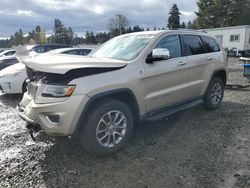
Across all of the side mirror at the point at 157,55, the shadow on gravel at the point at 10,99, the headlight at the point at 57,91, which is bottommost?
the shadow on gravel at the point at 10,99

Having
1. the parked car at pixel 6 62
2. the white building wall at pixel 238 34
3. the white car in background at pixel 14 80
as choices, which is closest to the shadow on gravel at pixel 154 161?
the white car in background at pixel 14 80

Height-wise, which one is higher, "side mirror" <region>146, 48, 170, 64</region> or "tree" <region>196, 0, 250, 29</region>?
"tree" <region>196, 0, 250, 29</region>

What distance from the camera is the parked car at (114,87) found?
3.00 metres

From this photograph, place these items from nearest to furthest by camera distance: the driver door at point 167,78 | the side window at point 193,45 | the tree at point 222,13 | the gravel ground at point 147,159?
the gravel ground at point 147,159 → the driver door at point 167,78 → the side window at point 193,45 → the tree at point 222,13

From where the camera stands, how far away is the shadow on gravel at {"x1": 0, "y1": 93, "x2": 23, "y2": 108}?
6.47 meters

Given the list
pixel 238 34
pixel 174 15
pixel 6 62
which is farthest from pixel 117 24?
pixel 6 62

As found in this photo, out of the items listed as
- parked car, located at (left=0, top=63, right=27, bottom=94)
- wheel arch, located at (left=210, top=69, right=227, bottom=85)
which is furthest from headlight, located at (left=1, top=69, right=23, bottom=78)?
wheel arch, located at (left=210, top=69, right=227, bottom=85)

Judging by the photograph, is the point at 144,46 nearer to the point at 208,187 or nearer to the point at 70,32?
the point at 208,187

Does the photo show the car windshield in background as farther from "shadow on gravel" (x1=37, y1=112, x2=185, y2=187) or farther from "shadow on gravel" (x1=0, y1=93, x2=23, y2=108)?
"shadow on gravel" (x1=0, y1=93, x2=23, y2=108)

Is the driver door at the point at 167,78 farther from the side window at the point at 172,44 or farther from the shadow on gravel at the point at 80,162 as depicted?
the shadow on gravel at the point at 80,162

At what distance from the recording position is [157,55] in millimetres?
3682

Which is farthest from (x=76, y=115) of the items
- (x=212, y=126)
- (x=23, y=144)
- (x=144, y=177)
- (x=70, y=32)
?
(x=70, y=32)

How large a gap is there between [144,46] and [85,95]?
1466mm

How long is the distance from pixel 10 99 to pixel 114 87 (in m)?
5.00
